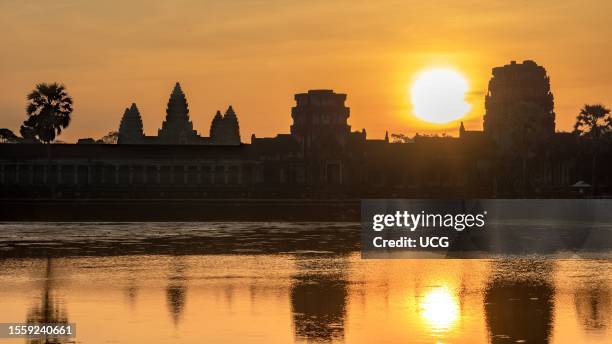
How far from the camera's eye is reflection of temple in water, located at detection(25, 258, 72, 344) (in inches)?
848

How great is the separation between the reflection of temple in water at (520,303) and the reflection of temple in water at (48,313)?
331 inches

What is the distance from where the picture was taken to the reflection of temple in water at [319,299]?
75.4ft

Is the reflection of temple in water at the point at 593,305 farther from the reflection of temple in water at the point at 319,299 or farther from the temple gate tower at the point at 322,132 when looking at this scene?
the temple gate tower at the point at 322,132

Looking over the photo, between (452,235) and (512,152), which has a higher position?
(512,152)

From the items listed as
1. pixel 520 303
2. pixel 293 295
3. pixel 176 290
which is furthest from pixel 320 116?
pixel 520 303

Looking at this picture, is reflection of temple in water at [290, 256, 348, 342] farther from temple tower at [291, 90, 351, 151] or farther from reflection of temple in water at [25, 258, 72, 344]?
temple tower at [291, 90, 351, 151]

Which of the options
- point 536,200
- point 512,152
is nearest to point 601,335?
point 536,200

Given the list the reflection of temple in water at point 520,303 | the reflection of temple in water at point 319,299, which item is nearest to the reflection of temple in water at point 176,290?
the reflection of temple in water at point 319,299

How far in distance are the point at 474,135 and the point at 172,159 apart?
5047cm

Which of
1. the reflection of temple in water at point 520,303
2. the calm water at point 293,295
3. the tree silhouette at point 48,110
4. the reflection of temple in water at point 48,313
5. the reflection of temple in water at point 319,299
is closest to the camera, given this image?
the reflection of temple in water at point 48,313

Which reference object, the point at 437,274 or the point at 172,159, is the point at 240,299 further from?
the point at 172,159

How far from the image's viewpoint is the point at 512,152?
6275 inches

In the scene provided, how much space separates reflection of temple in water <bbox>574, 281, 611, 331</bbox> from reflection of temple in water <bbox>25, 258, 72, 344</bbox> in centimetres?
1073

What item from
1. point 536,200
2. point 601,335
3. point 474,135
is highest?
point 474,135
